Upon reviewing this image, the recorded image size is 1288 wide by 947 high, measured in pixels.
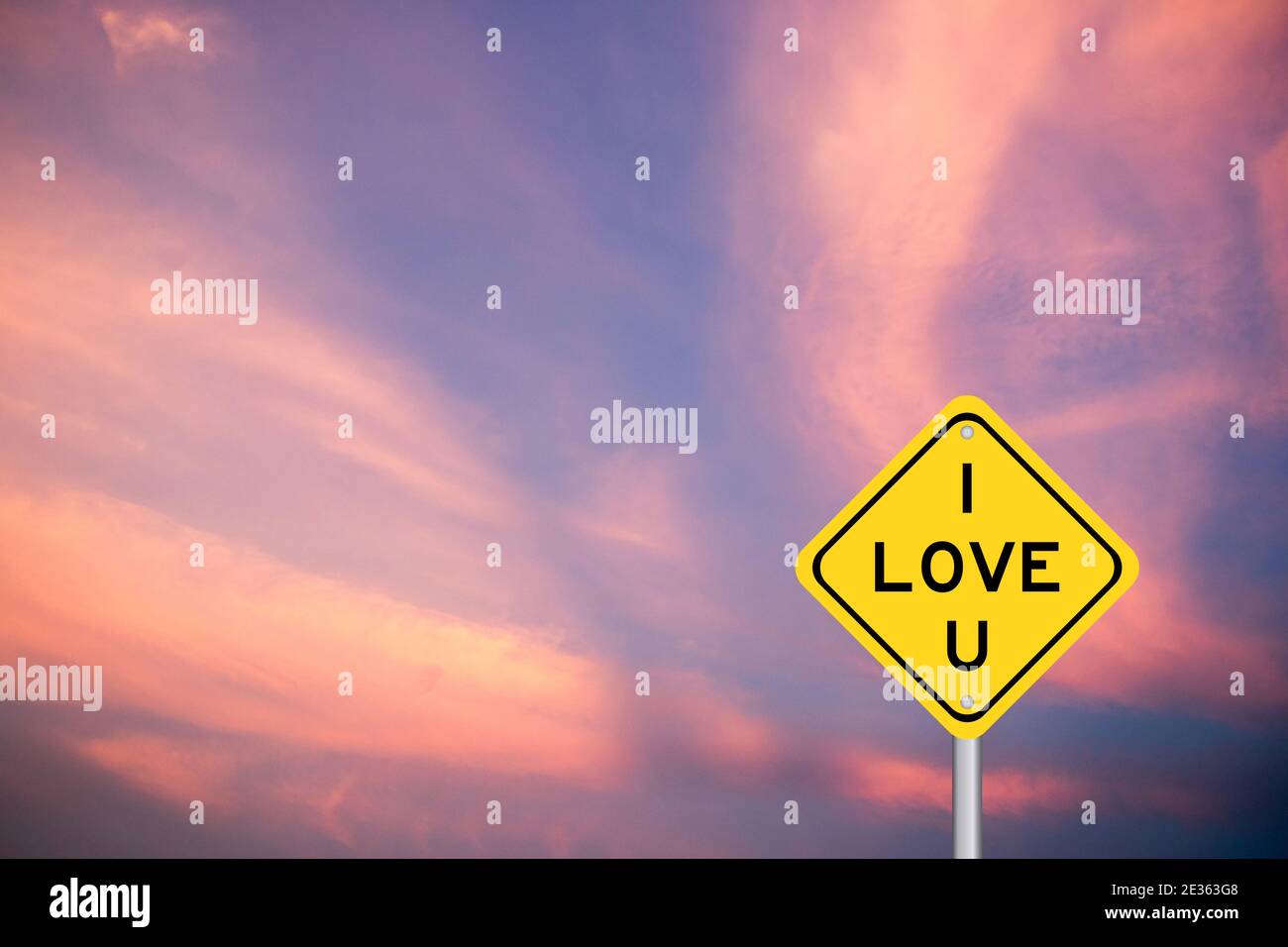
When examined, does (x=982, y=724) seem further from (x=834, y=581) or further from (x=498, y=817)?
(x=498, y=817)

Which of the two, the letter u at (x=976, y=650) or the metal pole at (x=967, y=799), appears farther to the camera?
the letter u at (x=976, y=650)

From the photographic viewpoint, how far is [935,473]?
379 centimetres

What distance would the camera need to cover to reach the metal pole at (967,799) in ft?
11.4

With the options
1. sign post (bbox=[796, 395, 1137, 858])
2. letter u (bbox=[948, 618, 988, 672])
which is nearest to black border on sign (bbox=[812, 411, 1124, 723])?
sign post (bbox=[796, 395, 1137, 858])

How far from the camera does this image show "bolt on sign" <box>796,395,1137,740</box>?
12.1 ft

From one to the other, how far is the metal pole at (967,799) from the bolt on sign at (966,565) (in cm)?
20

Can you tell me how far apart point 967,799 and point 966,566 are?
3.09 ft

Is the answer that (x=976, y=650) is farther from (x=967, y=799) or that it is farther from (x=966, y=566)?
(x=967, y=799)

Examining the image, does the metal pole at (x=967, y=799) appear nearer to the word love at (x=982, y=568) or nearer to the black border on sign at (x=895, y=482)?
the black border on sign at (x=895, y=482)

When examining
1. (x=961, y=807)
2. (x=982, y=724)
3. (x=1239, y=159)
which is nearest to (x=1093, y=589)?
(x=982, y=724)

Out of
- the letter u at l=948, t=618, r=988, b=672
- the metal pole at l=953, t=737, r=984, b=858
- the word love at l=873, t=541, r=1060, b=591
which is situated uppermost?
the word love at l=873, t=541, r=1060, b=591

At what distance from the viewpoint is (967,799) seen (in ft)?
11.5

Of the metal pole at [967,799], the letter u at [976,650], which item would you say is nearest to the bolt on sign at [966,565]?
the letter u at [976,650]

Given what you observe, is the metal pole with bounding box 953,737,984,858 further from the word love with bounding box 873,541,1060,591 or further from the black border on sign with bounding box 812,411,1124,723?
the word love with bounding box 873,541,1060,591
